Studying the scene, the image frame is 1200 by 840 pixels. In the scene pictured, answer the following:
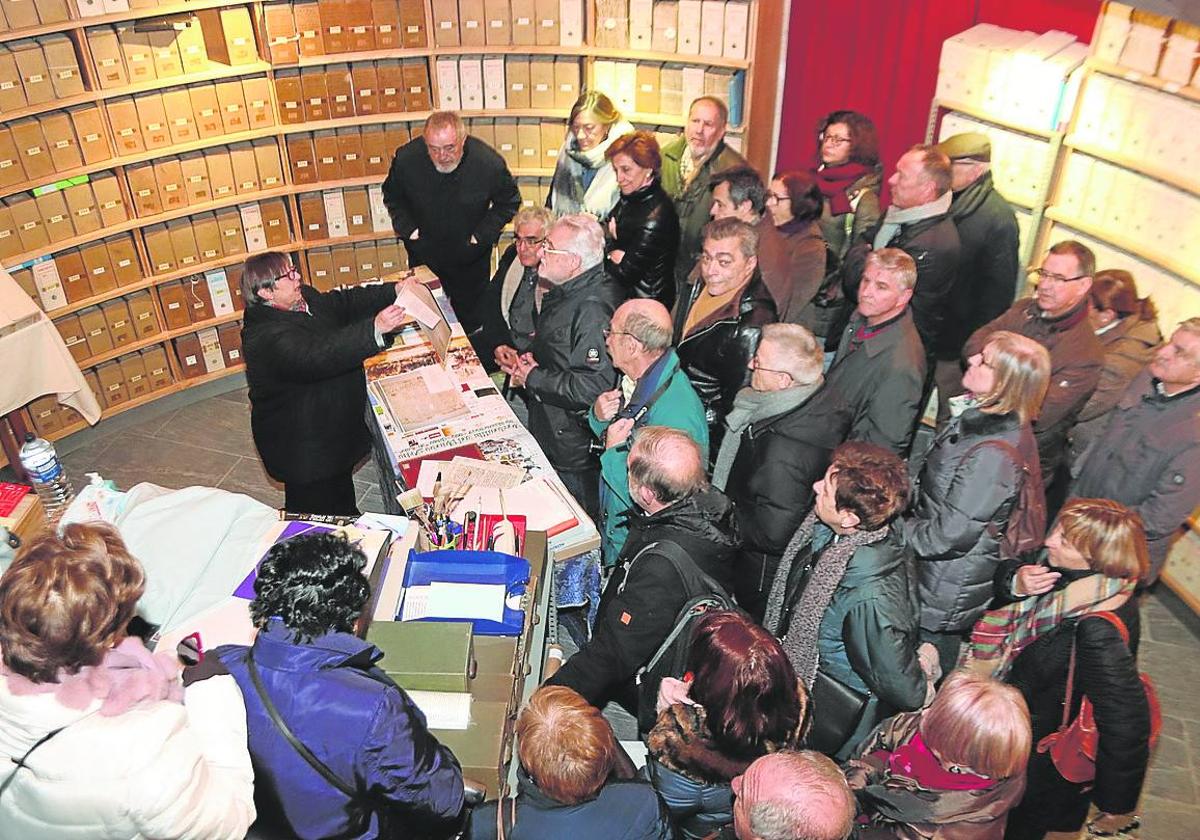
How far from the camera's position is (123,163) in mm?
5336

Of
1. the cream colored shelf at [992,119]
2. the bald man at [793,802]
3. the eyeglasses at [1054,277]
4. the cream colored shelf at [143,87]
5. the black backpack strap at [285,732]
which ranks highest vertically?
the cream colored shelf at [143,87]

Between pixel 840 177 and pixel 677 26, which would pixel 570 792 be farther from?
pixel 677 26

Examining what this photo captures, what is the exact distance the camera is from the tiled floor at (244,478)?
3551mm

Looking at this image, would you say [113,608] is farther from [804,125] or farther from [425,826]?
[804,125]

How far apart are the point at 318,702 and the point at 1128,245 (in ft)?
14.4

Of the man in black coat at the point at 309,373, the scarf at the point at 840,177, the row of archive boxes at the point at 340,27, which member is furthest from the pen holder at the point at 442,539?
the row of archive boxes at the point at 340,27

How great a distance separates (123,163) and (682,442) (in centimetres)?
413

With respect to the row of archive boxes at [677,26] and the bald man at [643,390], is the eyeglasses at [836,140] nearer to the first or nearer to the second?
the row of archive boxes at [677,26]

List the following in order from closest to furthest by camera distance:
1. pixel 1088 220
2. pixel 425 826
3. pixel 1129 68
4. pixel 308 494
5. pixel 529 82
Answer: pixel 425 826, pixel 308 494, pixel 1129 68, pixel 1088 220, pixel 529 82

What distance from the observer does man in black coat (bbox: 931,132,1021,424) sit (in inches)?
187

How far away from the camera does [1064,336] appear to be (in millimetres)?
3873

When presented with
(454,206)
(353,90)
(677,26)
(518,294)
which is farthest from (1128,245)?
(353,90)

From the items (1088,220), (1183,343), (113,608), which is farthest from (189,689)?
(1088,220)

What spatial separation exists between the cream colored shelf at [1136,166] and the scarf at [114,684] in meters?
4.53
